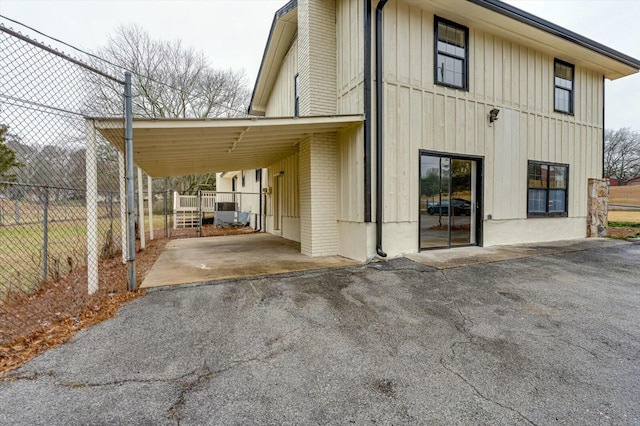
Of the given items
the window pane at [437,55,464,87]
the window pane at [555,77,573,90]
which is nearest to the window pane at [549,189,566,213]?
the window pane at [555,77,573,90]

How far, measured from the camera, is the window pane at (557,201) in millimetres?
8594

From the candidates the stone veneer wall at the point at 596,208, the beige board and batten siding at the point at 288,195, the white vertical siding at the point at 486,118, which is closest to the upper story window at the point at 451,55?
the white vertical siding at the point at 486,118

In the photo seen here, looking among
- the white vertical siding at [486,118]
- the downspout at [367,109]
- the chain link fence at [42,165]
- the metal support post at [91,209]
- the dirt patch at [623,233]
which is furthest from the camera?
the dirt patch at [623,233]

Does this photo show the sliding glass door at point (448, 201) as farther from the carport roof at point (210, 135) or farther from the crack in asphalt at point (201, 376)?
the crack in asphalt at point (201, 376)

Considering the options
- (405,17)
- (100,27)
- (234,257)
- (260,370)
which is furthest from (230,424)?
(100,27)

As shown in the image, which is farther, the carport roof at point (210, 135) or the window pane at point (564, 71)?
the window pane at point (564, 71)

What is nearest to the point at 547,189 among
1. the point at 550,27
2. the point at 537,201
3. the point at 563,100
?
the point at 537,201

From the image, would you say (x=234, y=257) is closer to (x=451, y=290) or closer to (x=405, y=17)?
(x=451, y=290)

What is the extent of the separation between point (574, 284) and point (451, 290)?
2.12 meters

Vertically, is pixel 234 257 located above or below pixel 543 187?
below

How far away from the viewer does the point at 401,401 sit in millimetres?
2008

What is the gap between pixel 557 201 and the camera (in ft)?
28.6

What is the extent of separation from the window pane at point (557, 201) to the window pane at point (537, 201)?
31cm

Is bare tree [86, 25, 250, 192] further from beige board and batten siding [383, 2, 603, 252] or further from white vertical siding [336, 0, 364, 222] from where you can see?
beige board and batten siding [383, 2, 603, 252]
